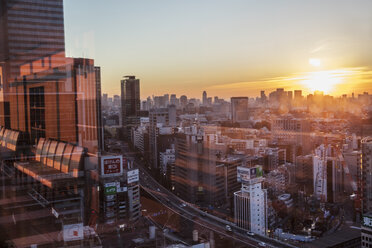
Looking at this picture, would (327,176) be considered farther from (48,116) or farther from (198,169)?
(48,116)

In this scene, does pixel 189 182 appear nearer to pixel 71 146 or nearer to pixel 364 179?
pixel 364 179

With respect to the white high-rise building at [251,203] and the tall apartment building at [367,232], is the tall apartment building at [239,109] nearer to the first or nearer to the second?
the white high-rise building at [251,203]

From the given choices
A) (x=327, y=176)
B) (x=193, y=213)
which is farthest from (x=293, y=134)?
(x=193, y=213)

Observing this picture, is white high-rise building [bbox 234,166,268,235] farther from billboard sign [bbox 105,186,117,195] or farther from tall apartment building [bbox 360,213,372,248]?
billboard sign [bbox 105,186,117,195]

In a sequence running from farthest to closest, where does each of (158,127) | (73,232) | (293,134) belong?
(158,127)
(293,134)
(73,232)

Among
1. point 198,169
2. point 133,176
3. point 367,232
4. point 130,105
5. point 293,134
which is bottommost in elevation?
point 367,232

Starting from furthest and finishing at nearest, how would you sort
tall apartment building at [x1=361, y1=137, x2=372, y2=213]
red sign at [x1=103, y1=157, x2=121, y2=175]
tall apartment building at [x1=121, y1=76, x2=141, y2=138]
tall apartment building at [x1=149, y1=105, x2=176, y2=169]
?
tall apartment building at [x1=149, y1=105, x2=176, y2=169] → tall apartment building at [x1=121, y1=76, x2=141, y2=138] → tall apartment building at [x1=361, y1=137, x2=372, y2=213] → red sign at [x1=103, y1=157, x2=121, y2=175]

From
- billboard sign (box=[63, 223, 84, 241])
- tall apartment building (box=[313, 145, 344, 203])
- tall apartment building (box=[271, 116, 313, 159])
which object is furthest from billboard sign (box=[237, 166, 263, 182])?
billboard sign (box=[63, 223, 84, 241])
